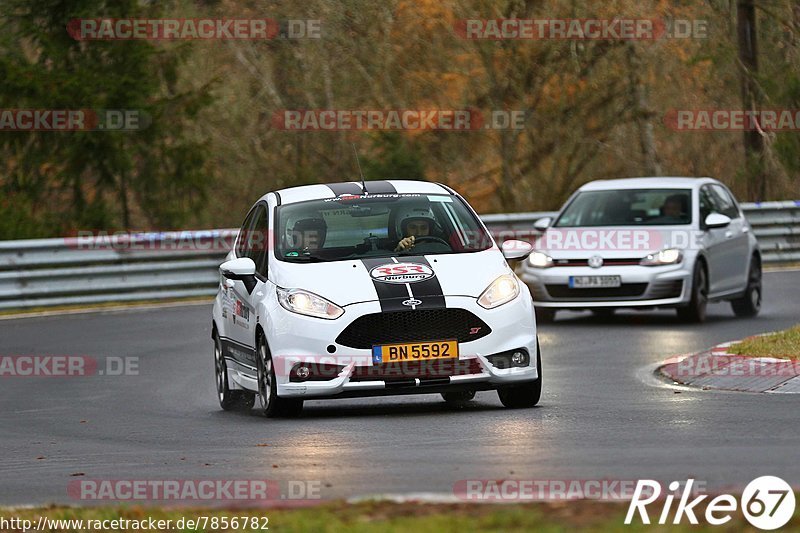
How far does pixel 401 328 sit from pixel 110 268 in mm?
13967

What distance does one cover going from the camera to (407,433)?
11.1m

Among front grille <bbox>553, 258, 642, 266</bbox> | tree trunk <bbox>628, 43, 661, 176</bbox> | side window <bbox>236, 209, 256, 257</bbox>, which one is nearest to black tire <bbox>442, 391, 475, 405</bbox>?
side window <bbox>236, 209, 256, 257</bbox>

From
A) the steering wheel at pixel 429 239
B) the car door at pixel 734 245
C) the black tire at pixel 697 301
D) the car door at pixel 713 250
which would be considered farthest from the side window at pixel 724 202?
the steering wheel at pixel 429 239

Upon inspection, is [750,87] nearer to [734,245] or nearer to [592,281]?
[734,245]

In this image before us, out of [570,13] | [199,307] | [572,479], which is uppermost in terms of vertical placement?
[570,13]

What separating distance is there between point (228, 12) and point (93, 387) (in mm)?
25579

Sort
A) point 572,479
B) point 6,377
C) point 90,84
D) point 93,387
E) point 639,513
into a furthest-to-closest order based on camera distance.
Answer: point 90,84, point 6,377, point 93,387, point 572,479, point 639,513

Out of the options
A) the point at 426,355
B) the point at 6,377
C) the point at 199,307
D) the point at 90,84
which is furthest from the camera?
the point at 90,84

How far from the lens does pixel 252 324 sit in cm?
1298

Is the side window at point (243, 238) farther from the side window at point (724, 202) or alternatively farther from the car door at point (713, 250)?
the side window at point (724, 202)

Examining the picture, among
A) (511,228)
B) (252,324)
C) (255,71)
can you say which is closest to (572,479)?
(252,324)

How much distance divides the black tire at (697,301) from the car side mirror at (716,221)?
19.5 inches

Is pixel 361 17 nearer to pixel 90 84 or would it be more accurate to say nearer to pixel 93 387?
pixel 90 84

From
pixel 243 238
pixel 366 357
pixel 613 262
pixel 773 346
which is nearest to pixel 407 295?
pixel 366 357
